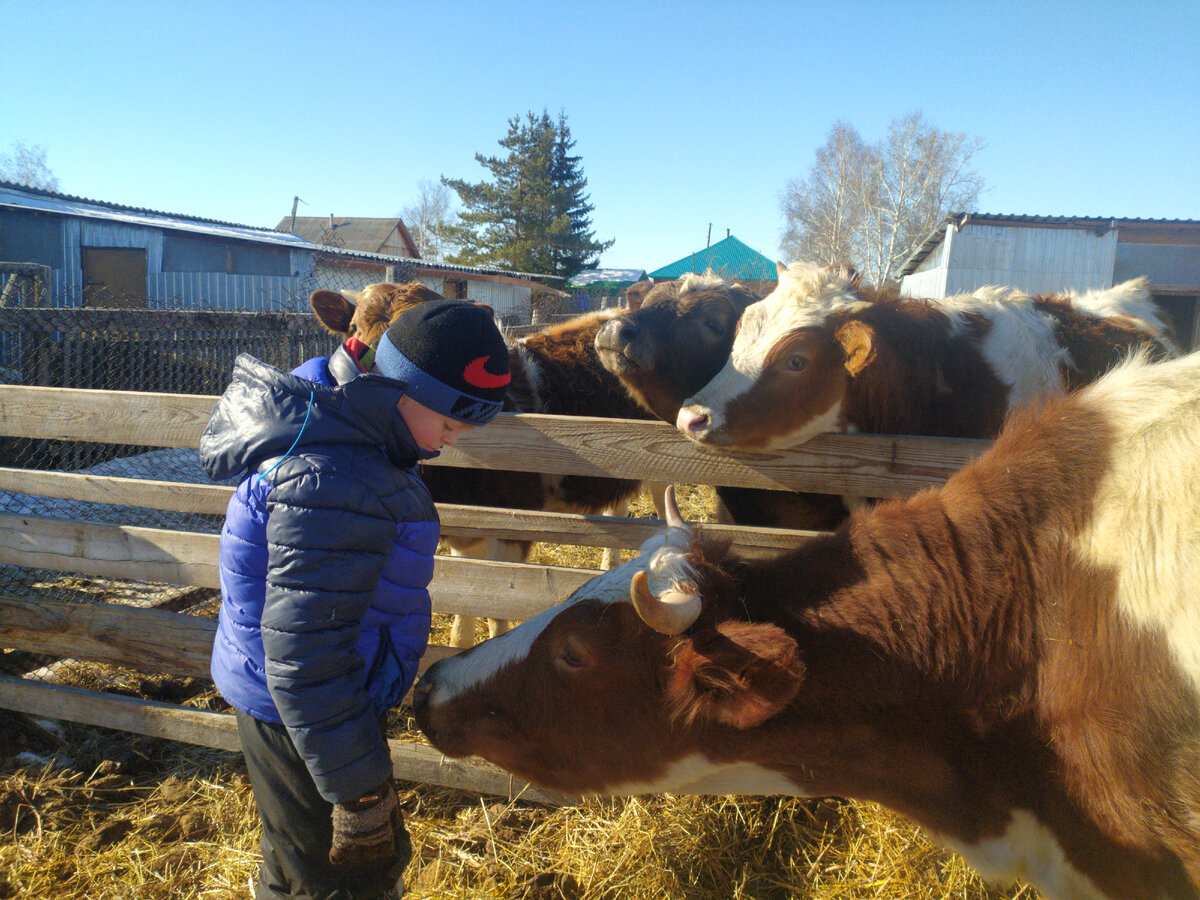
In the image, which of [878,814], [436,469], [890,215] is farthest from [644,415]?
[890,215]

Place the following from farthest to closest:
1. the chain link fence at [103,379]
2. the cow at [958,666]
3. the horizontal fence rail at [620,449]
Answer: the chain link fence at [103,379]
the horizontal fence rail at [620,449]
the cow at [958,666]

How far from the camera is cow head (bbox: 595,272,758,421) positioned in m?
3.79

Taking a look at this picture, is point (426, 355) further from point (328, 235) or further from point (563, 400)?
point (328, 235)

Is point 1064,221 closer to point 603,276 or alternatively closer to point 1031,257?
point 1031,257

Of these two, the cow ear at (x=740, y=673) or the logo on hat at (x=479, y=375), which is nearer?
the cow ear at (x=740, y=673)

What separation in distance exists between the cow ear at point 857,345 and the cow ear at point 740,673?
1768mm

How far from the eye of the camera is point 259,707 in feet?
5.99

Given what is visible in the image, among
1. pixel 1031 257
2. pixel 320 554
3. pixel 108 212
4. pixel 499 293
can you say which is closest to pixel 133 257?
pixel 108 212

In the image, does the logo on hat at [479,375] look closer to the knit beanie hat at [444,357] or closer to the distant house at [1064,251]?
the knit beanie hat at [444,357]

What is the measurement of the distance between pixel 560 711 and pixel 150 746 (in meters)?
2.75

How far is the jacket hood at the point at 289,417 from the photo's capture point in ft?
5.49

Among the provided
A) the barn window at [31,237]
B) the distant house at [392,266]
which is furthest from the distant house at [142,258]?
the distant house at [392,266]

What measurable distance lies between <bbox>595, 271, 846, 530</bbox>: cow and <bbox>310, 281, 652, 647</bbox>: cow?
504 millimetres

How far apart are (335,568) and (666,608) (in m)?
0.77
